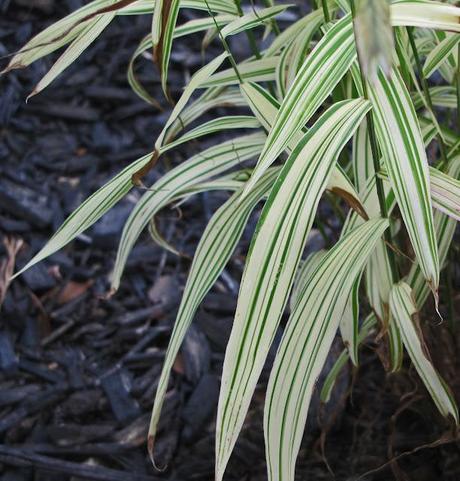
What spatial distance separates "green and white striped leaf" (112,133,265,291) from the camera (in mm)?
961

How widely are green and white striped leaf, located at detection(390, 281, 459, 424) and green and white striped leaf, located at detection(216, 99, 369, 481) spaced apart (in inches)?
8.1

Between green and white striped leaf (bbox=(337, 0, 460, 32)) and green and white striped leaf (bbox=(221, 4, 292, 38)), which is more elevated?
green and white striped leaf (bbox=(221, 4, 292, 38))

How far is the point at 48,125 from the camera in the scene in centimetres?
183

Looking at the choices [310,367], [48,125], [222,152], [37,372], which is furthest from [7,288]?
[310,367]

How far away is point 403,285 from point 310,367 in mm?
200

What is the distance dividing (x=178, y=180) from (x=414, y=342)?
354mm

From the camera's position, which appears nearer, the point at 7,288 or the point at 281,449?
the point at 281,449

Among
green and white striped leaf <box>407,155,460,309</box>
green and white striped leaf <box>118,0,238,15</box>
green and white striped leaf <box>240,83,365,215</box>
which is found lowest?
green and white striped leaf <box>407,155,460,309</box>

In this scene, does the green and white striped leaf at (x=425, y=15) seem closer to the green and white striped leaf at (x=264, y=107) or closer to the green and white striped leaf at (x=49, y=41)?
the green and white striped leaf at (x=264, y=107)

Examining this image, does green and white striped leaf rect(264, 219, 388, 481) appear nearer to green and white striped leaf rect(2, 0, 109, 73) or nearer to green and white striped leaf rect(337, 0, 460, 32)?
green and white striped leaf rect(337, 0, 460, 32)

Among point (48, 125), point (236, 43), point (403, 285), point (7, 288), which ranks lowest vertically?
point (403, 285)

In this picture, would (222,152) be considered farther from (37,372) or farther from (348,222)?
(37,372)

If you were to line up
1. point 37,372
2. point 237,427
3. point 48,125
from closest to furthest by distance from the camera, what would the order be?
1. point 237,427
2. point 37,372
3. point 48,125

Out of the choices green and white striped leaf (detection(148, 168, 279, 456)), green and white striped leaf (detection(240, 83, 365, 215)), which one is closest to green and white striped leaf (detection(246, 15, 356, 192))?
green and white striped leaf (detection(240, 83, 365, 215))
